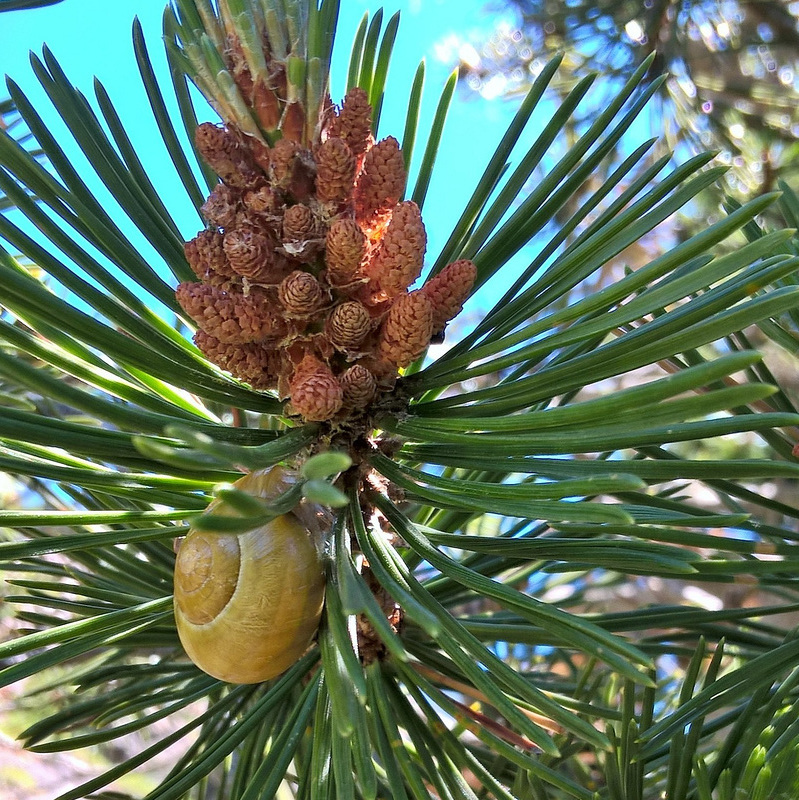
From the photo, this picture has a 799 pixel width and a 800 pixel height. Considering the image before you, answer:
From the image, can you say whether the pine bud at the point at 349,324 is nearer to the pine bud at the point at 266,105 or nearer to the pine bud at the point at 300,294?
the pine bud at the point at 300,294

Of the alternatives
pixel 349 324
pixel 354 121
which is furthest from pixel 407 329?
pixel 354 121

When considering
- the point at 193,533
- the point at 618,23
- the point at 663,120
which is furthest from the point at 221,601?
the point at 618,23

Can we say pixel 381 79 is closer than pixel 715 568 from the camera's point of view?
No

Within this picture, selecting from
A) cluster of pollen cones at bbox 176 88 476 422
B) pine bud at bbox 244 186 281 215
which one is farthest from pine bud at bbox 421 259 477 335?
pine bud at bbox 244 186 281 215

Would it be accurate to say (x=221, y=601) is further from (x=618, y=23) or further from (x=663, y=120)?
(x=618, y=23)

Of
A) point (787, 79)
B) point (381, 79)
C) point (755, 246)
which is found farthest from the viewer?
point (787, 79)

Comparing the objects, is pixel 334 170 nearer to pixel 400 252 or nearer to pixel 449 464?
pixel 400 252
